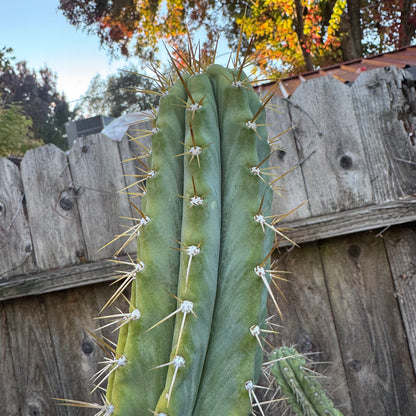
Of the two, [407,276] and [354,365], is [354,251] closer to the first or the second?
[407,276]

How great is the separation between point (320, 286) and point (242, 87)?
1.40m

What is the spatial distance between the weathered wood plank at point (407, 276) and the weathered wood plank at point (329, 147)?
0.25 metres

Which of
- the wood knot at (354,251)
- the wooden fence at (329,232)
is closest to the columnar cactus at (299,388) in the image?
the wooden fence at (329,232)

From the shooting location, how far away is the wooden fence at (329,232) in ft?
6.95

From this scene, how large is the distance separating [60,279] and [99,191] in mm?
458

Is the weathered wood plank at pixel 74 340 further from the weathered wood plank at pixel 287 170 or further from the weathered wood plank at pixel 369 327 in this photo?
the weathered wood plank at pixel 369 327

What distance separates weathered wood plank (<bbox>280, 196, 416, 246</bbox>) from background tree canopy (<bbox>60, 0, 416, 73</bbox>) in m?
7.88

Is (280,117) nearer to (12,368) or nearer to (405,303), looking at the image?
(405,303)

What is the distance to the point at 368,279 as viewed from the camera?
2.17m

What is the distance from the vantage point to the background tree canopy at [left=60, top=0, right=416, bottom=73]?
11202mm

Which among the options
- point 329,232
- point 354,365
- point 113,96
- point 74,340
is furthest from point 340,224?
point 113,96

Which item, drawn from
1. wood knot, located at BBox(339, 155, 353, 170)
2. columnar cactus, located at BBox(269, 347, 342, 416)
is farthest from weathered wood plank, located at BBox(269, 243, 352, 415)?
columnar cactus, located at BBox(269, 347, 342, 416)

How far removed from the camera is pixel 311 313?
2221mm

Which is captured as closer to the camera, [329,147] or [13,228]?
[329,147]
